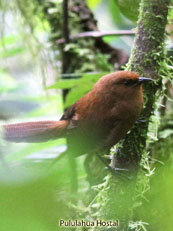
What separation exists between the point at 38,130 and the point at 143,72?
0.39m

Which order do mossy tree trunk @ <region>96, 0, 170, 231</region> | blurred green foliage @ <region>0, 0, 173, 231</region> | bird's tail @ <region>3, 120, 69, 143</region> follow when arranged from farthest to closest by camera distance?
mossy tree trunk @ <region>96, 0, 170, 231</region>
bird's tail @ <region>3, 120, 69, 143</region>
blurred green foliage @ <region>0, 0, 173, 231</region>

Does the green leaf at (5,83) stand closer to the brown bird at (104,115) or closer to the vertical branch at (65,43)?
the vertical branch at (65,43)

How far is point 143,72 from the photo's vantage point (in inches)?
45.0

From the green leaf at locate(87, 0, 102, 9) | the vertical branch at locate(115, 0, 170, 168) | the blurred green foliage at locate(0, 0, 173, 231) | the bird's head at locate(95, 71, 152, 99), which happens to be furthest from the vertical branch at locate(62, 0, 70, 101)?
the vertical branch at locate(115, 0, 170, 168)

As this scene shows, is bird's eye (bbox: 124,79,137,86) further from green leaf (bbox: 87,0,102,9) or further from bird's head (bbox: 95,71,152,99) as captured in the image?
green leaf (bbox: 87,0,102,9)

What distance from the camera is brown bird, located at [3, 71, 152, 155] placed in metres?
1.13

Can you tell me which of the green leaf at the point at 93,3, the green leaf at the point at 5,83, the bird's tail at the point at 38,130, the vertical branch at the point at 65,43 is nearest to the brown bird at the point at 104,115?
the bird's tail at the point at 38,130

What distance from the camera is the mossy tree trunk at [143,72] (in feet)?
3.54

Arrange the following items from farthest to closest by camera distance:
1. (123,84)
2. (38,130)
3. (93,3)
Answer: (93,3), (123,84), (38,130)

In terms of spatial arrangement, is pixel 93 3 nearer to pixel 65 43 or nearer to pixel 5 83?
pixel 65 43

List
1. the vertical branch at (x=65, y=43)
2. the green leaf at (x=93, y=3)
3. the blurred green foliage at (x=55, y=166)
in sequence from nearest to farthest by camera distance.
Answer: the blurred green foliage at (x=55, y=166) < the vertical branch at (x=65, y=43) < the green leaf at (x=93, y=3)

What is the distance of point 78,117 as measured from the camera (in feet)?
4.07

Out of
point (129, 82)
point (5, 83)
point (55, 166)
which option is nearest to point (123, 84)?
point (129, 82)

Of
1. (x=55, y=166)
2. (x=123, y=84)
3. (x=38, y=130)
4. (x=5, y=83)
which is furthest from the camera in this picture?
(x=5, y=83)
